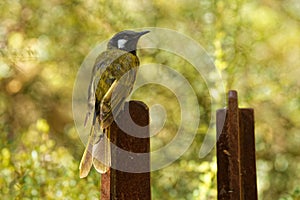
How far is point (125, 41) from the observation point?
264 centimetres

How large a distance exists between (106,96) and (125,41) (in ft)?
1.96

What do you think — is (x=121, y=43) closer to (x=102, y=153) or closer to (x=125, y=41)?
(x=125, y=41)

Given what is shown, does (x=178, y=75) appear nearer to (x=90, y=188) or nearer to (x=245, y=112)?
(x=90, y=188)

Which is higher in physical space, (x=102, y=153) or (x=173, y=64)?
(x=173, y=64)

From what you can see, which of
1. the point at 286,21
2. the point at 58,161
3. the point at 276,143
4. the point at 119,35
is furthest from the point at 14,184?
the point at 286,21

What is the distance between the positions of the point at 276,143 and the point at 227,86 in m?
0.59

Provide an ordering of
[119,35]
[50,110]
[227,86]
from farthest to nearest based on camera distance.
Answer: [50,110]
[227,86]
[119,35]

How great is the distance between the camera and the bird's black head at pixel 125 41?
2.56m

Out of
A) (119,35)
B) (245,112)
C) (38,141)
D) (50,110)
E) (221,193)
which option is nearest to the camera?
(221,193)

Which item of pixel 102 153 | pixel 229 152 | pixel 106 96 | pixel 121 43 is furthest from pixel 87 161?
pixel 121 43

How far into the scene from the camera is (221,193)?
196cm

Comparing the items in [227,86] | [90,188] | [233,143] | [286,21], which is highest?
[286,21]

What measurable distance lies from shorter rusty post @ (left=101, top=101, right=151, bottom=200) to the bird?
0.08 feet

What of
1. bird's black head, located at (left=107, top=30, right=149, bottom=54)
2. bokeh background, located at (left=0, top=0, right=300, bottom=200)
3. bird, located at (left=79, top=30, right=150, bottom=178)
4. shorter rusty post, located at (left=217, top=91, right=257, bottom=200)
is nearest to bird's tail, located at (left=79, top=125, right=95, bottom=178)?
bird, located at (left=79, top=30, right=150, bottom=178)
